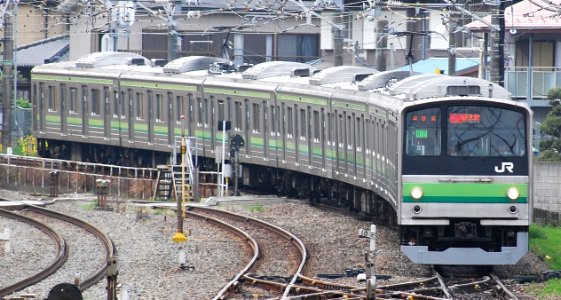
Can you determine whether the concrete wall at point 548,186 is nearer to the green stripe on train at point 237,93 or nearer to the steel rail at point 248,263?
the steel rail at point 248,263

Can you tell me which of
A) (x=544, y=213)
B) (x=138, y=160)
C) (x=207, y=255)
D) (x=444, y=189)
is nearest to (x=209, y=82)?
(x=138, y=160)

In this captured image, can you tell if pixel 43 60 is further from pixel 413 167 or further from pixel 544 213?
pixel 413 167

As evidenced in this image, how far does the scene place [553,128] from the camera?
25.8 m

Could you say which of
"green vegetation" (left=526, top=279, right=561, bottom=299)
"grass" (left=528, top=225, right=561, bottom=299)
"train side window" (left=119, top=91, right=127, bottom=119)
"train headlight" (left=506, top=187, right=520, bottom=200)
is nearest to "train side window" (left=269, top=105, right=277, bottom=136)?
"train side window" (left=119, top=91, right=127, bottom=119)

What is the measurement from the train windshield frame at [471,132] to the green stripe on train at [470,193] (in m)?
0.35

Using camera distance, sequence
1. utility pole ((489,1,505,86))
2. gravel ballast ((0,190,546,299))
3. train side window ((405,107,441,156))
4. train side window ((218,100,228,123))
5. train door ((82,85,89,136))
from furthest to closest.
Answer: train door ((82,85,89,136)), train side window ((218,100,228,123)), utility pole ((489,1,505,86)), train side window ((405,107,441,156)), gravel ballast ((0,190,546,299))

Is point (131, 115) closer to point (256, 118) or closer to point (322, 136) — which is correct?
point (256, 118)

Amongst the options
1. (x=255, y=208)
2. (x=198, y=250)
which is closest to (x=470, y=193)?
(x=198, y=250)

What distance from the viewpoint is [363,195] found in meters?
21.9

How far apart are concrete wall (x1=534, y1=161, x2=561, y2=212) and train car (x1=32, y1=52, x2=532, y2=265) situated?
2.30 m

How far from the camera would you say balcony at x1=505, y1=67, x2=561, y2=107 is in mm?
28797

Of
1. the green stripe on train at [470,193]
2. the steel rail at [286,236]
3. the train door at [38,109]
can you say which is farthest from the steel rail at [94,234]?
the train door at [38,109]

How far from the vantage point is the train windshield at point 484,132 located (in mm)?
15852

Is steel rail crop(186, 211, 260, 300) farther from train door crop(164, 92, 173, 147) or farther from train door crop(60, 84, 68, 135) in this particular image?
train door crop(60, 84, 68, 135)
